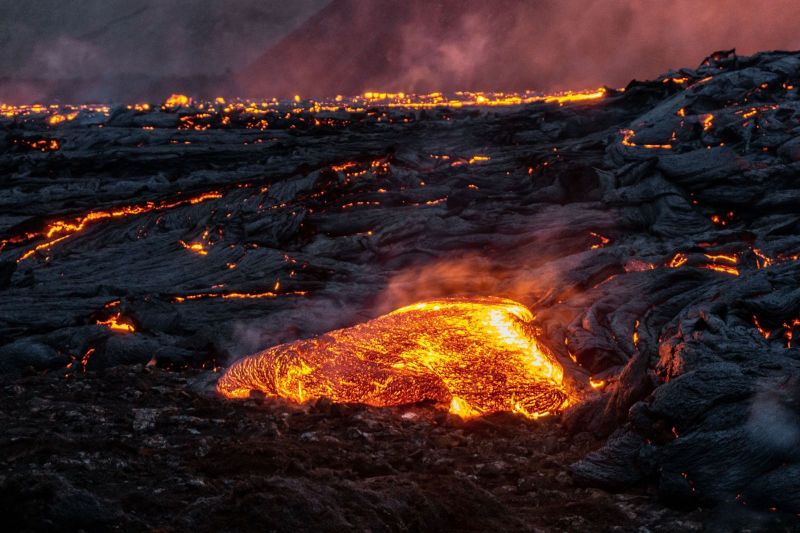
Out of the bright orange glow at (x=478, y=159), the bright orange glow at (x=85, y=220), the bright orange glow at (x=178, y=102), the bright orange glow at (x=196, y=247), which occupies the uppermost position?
the bright orange glow at (x=178, y=102)

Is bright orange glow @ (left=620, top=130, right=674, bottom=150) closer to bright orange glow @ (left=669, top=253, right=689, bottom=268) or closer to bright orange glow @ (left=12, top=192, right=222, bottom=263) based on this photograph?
bright orange glow @ (left=669, top=253, right=689, bottom=268)

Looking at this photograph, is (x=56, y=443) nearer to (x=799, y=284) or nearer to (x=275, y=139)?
(x=799, y=284)

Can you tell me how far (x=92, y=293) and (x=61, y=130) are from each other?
21.8 m

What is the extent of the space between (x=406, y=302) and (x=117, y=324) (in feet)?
16.0

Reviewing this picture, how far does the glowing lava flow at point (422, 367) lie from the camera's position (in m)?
8.05

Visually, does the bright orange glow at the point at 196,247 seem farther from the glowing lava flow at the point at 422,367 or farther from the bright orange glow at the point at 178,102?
the bright orange glow at the point at 178,102

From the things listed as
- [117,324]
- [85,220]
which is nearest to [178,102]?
[85,220]

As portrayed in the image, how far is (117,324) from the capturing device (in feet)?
35.8

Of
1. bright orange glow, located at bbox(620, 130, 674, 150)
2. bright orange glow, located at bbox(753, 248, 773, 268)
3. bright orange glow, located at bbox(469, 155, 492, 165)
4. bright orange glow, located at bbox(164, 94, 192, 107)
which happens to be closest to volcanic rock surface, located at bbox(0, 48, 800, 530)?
bright orange glow, located at bbox(753, 248, 773, 268)

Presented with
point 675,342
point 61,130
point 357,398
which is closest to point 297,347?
point 357,398

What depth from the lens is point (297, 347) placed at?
9.64 m

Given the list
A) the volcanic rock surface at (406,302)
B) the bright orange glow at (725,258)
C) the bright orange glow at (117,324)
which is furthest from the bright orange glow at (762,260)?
the bright orange glow at (117,324)

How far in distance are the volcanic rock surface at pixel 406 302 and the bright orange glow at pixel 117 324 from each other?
3.1 inches

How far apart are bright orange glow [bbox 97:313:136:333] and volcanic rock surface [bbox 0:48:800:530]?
8 cm
